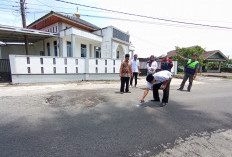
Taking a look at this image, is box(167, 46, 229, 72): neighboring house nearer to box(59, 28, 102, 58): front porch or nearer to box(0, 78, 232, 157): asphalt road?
box(59, 28, 102, 58): front porch

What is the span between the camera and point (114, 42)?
40.7ft

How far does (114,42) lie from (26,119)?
11171 millimetres

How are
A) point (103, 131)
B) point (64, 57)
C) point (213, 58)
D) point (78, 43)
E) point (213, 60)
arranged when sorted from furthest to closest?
point (213, 58), point (213, 60), point (78, 43), point (64, 57), point (103, 131)

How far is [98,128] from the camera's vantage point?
86.4 inches

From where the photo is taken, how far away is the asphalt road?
1.63 metres

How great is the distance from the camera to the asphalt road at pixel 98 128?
1.63 meters

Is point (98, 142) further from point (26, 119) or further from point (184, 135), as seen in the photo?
point (26, 119)

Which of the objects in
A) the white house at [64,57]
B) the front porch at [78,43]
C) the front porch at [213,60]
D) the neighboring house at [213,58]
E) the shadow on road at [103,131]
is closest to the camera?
the shadow on road at [103,131]

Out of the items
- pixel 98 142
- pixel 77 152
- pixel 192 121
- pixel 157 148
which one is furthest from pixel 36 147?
pixel 192 121

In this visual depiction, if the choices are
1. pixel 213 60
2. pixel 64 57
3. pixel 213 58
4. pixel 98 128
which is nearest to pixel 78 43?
pixel 64 57

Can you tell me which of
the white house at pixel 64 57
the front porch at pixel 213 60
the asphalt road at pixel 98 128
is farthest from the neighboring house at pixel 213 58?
the asphalt road at pixel 98 128

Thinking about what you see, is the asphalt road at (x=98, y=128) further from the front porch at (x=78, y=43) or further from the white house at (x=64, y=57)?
the front porch at (x=78, y=43)

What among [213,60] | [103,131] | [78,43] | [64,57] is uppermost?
[78,43]

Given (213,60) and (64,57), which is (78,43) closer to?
(64,57)
